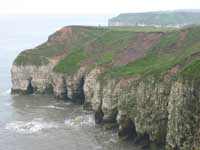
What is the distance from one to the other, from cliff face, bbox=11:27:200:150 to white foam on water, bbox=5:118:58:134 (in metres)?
7.68

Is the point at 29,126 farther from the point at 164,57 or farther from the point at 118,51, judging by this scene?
the point at 118,51

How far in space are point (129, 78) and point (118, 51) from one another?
2602 cm

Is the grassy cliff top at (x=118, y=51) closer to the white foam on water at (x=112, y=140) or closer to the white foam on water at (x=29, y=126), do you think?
the white foam on water at (x=112, y=140)

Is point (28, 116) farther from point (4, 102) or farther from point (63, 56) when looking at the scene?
point (63, 56)

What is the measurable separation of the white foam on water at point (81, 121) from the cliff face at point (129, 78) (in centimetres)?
157

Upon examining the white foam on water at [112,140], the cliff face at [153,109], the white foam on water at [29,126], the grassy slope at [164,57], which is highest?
the grassy slope at [164,57]

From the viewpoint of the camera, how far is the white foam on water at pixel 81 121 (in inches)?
2840

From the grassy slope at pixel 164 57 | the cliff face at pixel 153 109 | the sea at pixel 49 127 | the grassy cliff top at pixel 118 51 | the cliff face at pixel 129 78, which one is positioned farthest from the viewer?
the grassy cliff top at pixel 118 51

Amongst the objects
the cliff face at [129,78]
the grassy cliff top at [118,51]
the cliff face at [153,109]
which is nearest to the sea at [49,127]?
the cliff face at [129,78]

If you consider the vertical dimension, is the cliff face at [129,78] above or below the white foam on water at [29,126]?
above

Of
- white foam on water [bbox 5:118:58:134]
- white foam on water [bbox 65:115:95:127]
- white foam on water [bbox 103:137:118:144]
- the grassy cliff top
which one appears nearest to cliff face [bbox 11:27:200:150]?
the grassy cliff top

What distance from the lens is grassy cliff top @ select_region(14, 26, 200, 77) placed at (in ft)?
245

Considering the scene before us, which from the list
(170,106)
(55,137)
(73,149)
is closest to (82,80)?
(55,137)

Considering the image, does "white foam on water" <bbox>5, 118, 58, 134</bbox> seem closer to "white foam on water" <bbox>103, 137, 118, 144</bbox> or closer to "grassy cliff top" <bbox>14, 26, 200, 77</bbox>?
"white foam on water" <bbox>103, 137, 118, 144</bbox>
